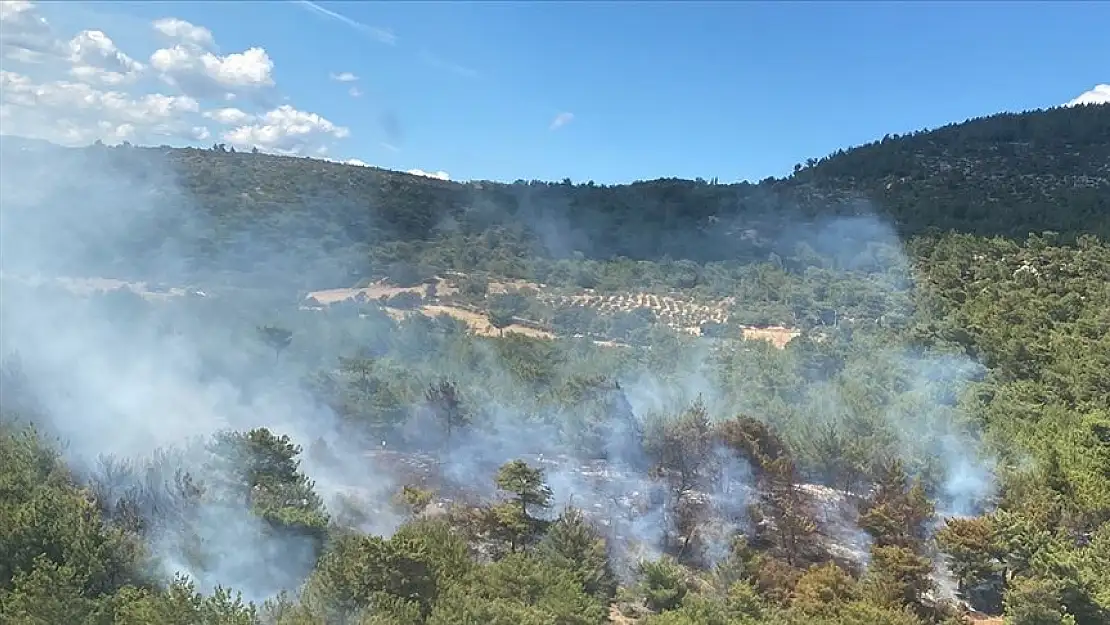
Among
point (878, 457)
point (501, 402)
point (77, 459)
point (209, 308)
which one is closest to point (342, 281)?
point (209, 308)

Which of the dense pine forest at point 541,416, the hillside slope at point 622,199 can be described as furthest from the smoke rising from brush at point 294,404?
the hillside slope at point 622,199

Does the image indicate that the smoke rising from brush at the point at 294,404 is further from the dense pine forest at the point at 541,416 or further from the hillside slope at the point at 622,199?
the hillside slope at the point at 622,199

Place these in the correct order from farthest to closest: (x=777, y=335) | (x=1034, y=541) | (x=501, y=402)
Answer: (x=777, y=335) < (x=501, y=402) < (x=1034, y=541)

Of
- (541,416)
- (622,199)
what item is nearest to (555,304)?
(541,416)

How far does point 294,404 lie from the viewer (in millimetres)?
25094

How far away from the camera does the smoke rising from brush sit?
18.7m

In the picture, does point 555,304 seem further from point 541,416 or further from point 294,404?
point 294,404

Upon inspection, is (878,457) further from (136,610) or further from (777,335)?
(777,335)

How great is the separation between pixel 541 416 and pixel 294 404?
24.5 feet

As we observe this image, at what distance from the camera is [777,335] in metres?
43.2

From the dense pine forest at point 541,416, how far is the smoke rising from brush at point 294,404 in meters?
0.11

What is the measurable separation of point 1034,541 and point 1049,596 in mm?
2167

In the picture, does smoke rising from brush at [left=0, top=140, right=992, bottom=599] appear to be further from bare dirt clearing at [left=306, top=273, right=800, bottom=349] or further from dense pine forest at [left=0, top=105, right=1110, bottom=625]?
bare dirt clearing at [left=306, top=273, right=800, bottom=349]

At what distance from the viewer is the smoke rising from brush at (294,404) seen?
1867 centimetres
